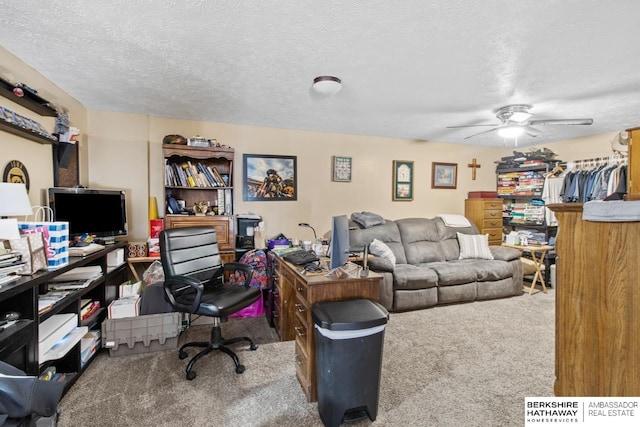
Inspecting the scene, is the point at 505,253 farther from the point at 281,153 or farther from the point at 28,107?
the point at 28,107

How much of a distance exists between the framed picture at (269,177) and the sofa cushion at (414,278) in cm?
175

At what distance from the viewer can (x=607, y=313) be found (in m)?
1.12

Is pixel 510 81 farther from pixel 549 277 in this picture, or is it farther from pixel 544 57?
pixel 549 277

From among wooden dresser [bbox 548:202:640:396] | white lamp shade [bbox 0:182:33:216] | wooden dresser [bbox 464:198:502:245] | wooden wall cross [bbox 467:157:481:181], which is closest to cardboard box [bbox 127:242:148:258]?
white lamp shade [bbox 0:182:33:216]

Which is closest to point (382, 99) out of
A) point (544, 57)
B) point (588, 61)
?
point (544, 57)

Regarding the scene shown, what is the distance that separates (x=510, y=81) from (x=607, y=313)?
2.04 meters

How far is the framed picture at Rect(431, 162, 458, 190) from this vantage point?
197 inches

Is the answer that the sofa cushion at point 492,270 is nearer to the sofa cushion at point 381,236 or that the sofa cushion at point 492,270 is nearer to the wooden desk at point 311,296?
the sofa cushion at point 381,236

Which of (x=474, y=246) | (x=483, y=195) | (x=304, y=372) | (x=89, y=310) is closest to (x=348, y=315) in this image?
(x=304, y=372)

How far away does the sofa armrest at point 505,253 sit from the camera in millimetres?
4172

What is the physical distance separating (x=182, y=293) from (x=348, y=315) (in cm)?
153

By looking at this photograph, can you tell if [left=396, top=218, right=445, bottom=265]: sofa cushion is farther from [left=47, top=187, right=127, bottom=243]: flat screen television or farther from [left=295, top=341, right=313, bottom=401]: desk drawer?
[left=47, top=187, right=127, bottom=243]: flat screen television

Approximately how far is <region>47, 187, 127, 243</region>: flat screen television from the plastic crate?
0.85 metres

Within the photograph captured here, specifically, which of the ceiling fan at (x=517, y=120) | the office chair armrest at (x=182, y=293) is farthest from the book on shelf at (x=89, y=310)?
the ceiling fan at (x=517, y=120)
